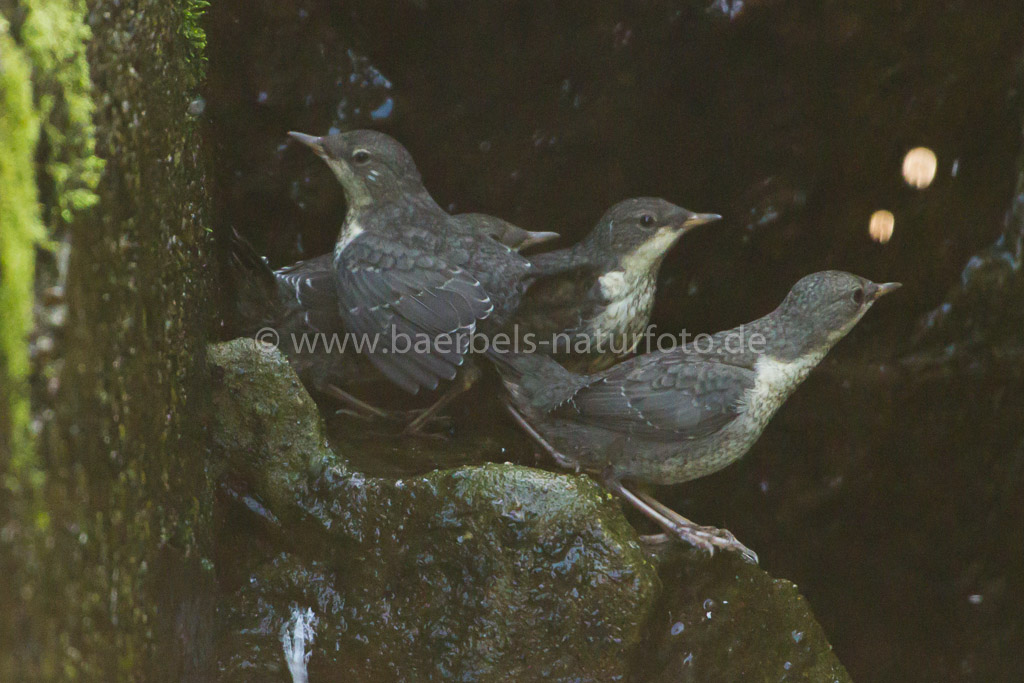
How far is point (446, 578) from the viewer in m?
2.91

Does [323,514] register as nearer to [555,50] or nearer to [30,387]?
[30,387]

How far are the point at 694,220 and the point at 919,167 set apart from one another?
46.2 inches

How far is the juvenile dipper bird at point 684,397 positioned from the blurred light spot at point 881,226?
29.2 inches

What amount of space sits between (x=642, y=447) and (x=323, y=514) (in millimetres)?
1204

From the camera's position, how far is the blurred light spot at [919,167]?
13.5ft

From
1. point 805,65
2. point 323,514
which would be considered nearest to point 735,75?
point 805,65

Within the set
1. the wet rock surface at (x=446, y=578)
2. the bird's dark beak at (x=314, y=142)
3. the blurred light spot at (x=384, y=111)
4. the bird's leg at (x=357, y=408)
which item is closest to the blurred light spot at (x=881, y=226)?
the wet rock surface at (x=446, y=578)

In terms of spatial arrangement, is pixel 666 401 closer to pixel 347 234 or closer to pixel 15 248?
pixel 347 234

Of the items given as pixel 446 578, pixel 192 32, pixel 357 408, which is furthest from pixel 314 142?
pixel 446 578

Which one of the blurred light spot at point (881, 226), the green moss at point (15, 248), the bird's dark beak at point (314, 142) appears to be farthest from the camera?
the blurred light spot at point (881, 226)

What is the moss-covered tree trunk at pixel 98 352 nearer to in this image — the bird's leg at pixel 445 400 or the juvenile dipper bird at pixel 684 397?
the bird's leg at pixel 445 400

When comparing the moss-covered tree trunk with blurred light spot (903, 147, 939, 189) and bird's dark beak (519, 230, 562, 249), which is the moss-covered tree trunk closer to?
bird's dark beak (519, 230, 562, 249)

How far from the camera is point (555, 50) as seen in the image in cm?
403

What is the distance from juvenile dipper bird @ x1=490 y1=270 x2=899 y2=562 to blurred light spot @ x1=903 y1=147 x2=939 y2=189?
839 mm
